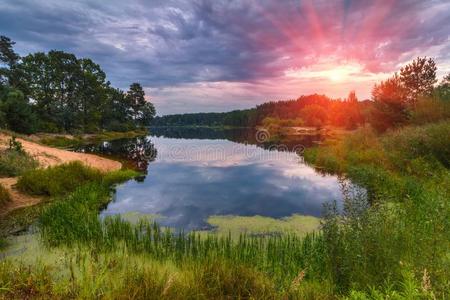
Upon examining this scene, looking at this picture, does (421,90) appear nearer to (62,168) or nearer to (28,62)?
(62,168)

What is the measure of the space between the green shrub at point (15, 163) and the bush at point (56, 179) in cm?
293

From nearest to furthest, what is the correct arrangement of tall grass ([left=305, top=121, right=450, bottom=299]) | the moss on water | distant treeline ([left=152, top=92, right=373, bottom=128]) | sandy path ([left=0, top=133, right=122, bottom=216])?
tall grass ([left=305, top=121, right=450, bottom=299]) → the moss on water → sandy path ([left=0, top=133, right=122, bottom=216]) → distant treeline ([left=152, top=92, right=373, bottom=128])

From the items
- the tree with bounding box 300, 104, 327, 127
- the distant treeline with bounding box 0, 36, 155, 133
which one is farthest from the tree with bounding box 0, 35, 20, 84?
the tree with bounding box 300, 104, 327, 127

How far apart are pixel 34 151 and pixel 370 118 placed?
40172 millimetres

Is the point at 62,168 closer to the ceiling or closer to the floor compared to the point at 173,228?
closer to the ceiling

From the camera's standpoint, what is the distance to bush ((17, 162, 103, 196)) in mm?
18406

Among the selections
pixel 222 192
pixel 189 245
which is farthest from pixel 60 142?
pixel 189 245

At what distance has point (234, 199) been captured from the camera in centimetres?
2042

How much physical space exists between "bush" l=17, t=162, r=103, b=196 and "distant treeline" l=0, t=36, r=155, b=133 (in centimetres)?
2521

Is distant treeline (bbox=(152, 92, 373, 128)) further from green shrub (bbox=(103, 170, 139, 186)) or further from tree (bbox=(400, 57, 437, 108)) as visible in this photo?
green shrub (bbox=(103, 170, 139, 186))

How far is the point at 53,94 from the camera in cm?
7000

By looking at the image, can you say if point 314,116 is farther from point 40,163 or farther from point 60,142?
point 40,163

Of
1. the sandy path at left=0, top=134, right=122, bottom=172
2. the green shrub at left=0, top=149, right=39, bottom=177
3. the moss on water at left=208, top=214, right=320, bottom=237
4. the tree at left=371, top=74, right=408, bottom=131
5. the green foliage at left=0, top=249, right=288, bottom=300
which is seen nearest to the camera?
the green foliage at left=0, top=249, right=288, bottom=300

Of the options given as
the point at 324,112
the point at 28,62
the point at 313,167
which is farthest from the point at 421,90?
the point at 324,112
